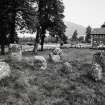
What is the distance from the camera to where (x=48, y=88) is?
40.5 feet

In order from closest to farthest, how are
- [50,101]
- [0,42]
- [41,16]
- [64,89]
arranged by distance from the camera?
[50,101] → [64,89] → [0,42] → [41,16]

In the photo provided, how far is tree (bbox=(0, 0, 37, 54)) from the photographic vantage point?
A: 21469 millimetres

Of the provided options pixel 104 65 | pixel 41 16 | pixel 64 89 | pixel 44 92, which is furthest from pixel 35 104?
pixel 41 16

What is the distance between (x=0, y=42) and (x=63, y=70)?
11260 millimetres

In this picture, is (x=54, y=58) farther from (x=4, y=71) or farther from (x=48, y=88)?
(x=4, y=71)

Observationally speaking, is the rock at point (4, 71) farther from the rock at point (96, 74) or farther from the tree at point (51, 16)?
the tree at point (51, 16)

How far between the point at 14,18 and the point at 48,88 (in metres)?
14.9

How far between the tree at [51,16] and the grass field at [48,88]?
49.9 feet

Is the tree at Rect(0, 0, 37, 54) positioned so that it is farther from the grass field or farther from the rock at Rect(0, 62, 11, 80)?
the rock at Rect(0, 62, 11, 80)

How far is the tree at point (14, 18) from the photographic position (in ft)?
70.4

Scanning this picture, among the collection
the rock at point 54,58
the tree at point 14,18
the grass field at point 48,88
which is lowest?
the grass field at point 48,88

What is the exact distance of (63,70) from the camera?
55.3ft

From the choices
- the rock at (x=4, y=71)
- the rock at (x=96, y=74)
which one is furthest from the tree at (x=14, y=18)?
the rock at (x=96, y=74)

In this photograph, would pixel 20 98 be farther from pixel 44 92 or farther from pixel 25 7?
pixel 25 7
